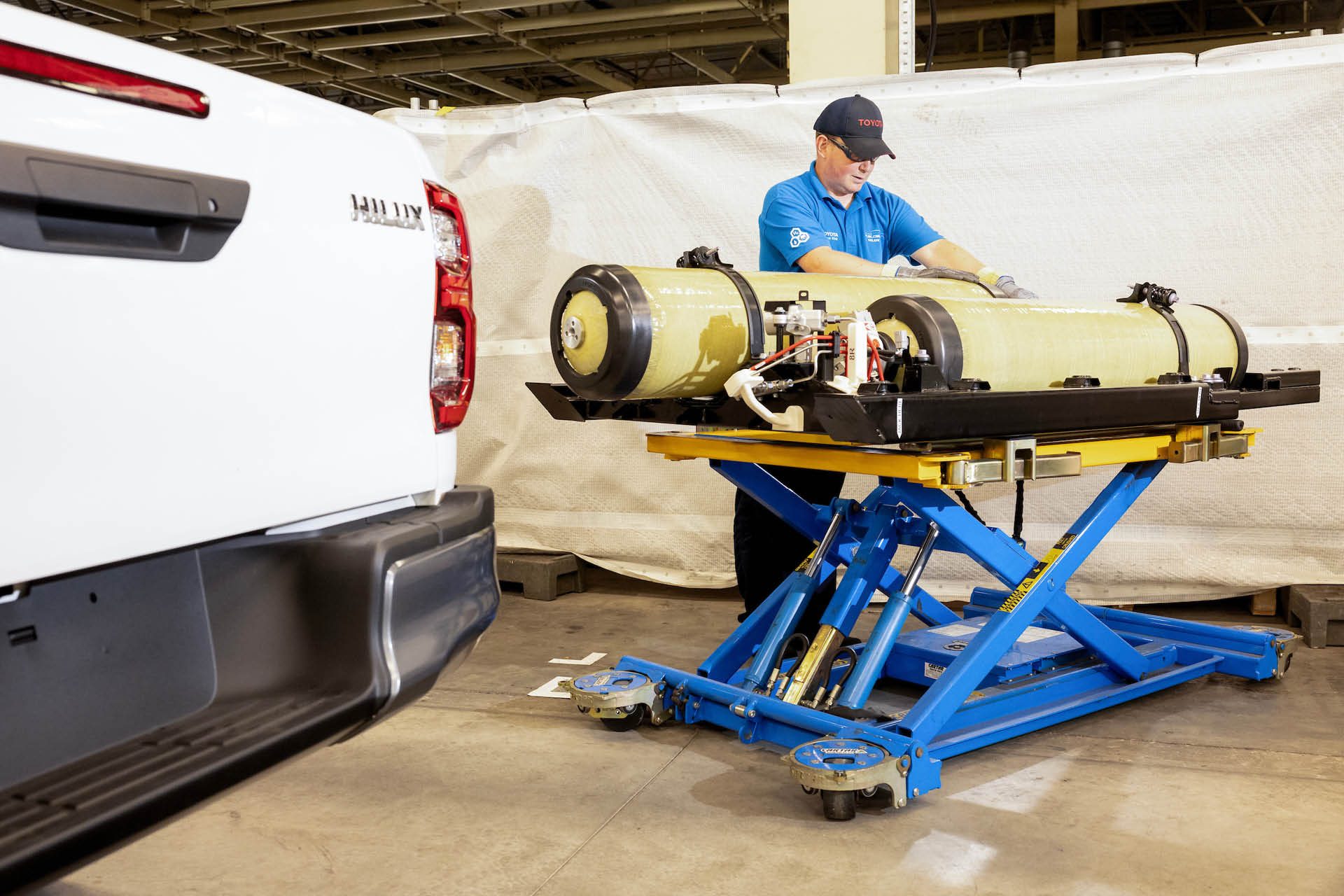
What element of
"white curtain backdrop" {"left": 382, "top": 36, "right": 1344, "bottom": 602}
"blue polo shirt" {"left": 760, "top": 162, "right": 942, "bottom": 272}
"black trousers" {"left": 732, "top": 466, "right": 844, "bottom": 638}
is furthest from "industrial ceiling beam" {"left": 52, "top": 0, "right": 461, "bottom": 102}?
"black trousers" {"left": 732, "top": 466, "right": 844, "bottom": 638}

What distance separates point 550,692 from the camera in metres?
3.91

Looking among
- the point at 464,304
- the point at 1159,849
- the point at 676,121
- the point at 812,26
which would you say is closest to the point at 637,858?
the point at 1159,849

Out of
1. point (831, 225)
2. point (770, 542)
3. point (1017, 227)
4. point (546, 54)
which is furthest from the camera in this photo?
point (546, 54)

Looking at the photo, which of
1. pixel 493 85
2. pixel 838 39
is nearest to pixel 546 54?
pixel 493 85

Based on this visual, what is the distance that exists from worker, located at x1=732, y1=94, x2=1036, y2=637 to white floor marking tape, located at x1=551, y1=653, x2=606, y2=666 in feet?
2.04

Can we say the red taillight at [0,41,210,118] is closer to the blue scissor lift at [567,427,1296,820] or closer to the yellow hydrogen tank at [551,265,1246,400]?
the yellow hydrogen tank at [551,265,1246,400]

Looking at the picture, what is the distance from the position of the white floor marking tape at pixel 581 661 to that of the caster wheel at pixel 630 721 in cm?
78

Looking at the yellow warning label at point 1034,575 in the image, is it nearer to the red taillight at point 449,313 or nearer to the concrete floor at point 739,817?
the concrete floor at point 739,817

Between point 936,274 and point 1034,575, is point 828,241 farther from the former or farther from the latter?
point 1034,575

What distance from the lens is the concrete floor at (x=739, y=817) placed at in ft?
8.15

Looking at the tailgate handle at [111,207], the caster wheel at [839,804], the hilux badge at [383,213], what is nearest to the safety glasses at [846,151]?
the caster wheel at [839,804]

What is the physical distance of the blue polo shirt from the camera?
394cm

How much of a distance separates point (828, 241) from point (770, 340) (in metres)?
0.95

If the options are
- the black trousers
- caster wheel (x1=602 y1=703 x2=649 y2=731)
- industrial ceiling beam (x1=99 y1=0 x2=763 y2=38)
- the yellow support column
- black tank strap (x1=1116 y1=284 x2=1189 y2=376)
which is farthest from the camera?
industrial ceiling beam (x1=99 y1=0 x2=763 y2=38)
